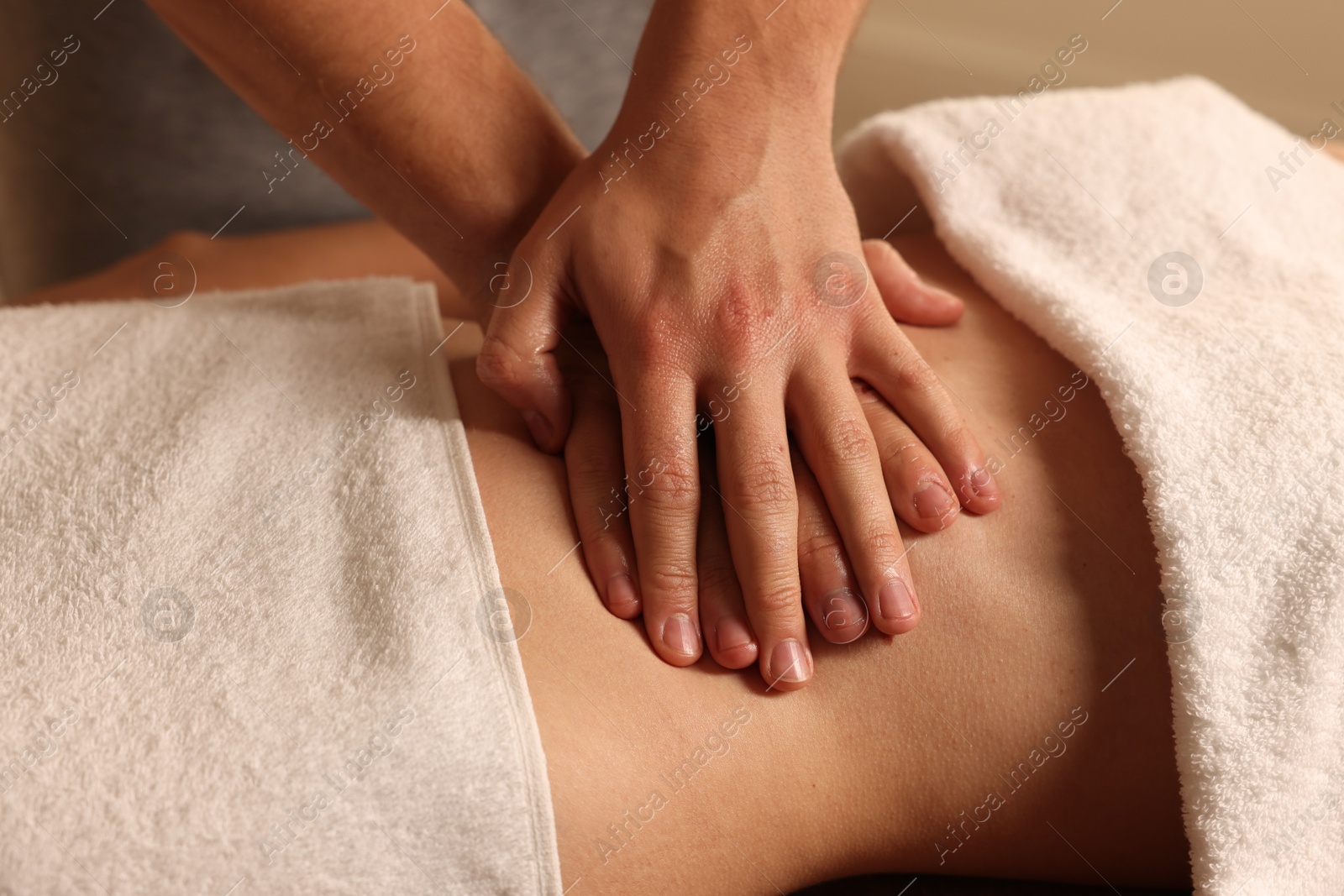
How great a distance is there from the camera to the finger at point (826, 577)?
0.65 metres

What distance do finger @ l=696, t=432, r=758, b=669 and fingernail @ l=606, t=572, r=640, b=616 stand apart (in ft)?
0.17

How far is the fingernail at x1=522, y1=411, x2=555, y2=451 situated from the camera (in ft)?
2.44

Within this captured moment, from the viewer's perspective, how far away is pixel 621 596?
2.16ft

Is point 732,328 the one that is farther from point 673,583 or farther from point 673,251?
point 673,583

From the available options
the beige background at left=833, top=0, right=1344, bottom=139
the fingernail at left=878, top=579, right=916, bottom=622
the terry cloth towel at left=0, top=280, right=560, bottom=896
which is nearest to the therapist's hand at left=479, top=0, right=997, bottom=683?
the fingernail at left=878, top=579, right=916, bottom=622

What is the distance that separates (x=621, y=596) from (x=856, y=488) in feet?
0.58

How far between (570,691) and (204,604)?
0.23m

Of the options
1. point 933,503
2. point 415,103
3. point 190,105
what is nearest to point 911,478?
point 933,503

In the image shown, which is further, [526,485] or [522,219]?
[522,219]

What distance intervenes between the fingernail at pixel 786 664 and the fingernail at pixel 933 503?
0.44 ft

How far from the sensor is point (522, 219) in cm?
85

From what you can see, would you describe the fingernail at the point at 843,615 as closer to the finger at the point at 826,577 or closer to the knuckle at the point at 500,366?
the finger at the point at 826,577

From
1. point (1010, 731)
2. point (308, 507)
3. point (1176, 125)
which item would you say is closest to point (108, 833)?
point (308, 507)

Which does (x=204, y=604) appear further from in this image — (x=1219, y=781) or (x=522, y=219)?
(x=1219, y=781)
